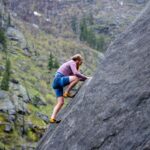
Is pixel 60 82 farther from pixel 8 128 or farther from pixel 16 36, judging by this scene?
pixel 16 36

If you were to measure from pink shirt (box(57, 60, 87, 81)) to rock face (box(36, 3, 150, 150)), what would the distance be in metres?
1.36

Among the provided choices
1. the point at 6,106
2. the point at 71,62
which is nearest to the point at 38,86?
Result: the point at 6,106

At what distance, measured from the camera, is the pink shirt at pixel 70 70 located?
56.9 feet

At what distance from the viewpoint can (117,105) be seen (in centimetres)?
1319

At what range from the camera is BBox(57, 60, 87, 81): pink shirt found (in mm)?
17344

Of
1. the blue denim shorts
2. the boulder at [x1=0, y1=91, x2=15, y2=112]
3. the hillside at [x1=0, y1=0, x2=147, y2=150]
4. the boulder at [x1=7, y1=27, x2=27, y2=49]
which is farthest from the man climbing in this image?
the boulder at [x1=7, y1=27, x2=27, y2=49]

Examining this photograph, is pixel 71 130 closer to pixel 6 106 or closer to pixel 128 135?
pixel 128 135

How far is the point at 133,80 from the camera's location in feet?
43.8

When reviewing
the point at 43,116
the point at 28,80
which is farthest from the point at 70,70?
the point at 28,80

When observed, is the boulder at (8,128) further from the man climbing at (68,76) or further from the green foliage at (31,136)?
the man climbing at (68,76)

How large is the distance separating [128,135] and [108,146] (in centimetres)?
Answer: 94

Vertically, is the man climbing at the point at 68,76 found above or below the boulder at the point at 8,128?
above

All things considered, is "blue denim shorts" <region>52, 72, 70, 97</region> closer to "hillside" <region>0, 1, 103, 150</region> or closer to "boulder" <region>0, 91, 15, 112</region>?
"hillside" <region>0, 1, 103, 150</region>

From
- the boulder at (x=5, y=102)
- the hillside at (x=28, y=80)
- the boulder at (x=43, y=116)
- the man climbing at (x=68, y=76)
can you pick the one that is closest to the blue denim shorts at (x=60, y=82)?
the man climbing at (x=68, y=76)
